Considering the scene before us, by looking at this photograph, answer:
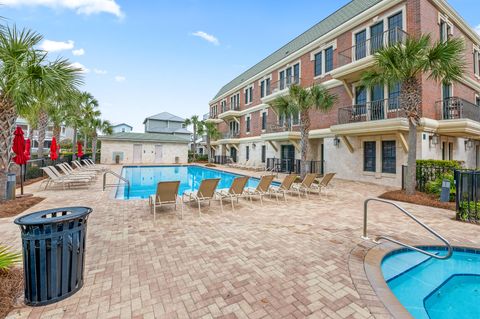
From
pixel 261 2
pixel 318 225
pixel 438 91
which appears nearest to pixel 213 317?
pixel 318 225

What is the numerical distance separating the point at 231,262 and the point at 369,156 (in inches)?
528

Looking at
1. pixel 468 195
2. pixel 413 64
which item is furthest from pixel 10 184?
pixel 413 64

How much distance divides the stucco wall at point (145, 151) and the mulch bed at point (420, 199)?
26874mm

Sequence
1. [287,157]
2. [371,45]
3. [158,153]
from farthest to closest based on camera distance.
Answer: [158,153] < [287,157] < [371,45]

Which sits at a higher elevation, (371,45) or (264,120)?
(371,45)

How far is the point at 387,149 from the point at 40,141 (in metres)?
24.0

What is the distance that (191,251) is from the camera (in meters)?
4.01

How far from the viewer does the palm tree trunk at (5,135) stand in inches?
252

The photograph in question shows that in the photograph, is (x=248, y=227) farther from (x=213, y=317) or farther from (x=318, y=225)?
(x=213, y=317)

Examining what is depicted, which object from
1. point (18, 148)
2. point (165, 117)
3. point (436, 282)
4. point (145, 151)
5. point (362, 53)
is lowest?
point (436, 282)

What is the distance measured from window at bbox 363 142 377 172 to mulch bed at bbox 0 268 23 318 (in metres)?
15.6

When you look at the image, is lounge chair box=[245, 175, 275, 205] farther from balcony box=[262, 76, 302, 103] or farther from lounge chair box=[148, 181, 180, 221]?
balcony box=[262, 76, 302, 103]

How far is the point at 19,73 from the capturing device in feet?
17.8

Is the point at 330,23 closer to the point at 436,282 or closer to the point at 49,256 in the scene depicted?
the point at 436,282
